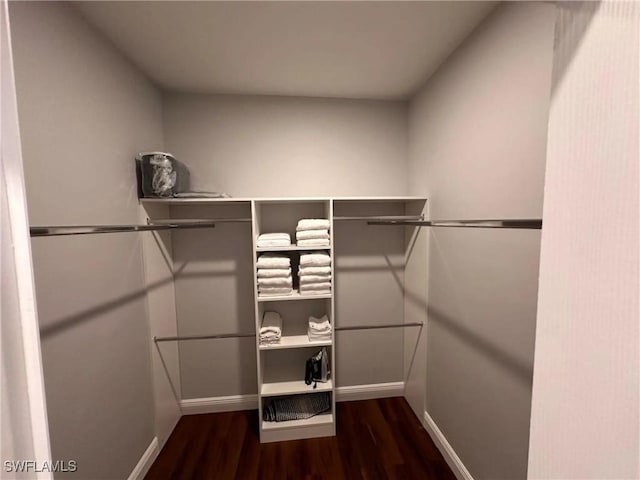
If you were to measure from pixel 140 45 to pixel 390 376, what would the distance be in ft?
9.35

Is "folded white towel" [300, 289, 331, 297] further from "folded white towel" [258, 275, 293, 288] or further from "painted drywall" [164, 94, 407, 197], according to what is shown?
"painted drywall" [164, 94, 407, 197]

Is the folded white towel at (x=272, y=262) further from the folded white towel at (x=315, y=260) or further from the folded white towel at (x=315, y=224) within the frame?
the folded white towel at (x=315, y=224)

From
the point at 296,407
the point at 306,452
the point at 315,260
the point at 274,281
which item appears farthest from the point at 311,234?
the point at 306,452

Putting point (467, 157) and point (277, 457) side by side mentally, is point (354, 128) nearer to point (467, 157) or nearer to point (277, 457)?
point (467, 157)

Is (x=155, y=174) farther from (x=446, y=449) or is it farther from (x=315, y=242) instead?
(x=446, y=449)

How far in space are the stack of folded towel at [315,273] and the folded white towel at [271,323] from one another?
0.30 m

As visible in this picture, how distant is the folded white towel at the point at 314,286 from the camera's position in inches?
69.8

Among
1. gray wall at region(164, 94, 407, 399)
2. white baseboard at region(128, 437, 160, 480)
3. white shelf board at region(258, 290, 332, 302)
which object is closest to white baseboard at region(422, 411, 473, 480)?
gray wall at region(164, 94, 407, 399)

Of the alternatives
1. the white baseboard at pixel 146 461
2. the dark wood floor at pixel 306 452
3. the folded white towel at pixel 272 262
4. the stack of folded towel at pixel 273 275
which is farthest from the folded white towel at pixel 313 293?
the white baseboard at pixel 146 461

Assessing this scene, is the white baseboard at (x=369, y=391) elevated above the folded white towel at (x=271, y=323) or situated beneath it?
situated beneath

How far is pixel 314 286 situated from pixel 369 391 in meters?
1.17

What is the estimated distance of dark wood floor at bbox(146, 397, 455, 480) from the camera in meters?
1.59

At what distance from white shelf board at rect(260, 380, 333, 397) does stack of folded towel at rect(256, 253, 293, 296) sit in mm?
704

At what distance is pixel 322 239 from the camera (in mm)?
1788
